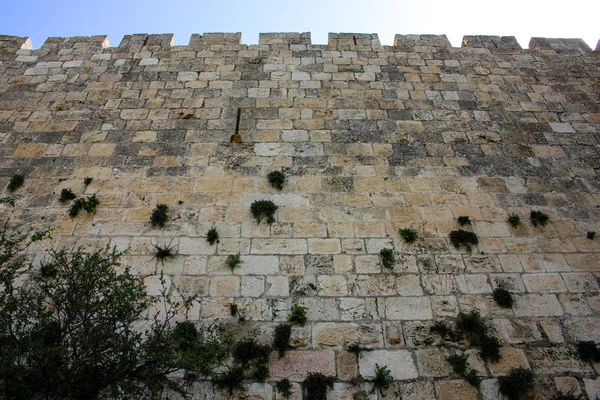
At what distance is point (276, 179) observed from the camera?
4.95 metres

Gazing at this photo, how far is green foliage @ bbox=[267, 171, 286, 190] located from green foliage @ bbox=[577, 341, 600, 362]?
371cm

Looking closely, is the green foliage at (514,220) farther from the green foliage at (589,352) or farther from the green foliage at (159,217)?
the green foliage at (159,217)

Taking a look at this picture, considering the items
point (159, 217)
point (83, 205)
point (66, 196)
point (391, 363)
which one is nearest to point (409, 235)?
point (391, 363)

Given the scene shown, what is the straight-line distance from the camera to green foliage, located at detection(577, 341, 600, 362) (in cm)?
376

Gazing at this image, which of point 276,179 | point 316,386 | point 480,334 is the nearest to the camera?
point 316,386

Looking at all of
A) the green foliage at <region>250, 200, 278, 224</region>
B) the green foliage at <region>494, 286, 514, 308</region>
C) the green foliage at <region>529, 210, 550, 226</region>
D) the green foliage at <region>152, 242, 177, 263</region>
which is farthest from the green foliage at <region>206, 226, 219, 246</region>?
the green foliage at <region>529, 210, 550, 226</region>

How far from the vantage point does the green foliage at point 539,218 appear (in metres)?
4.70

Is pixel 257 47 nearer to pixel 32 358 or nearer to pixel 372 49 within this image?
pixel 372 49

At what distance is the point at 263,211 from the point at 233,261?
29.7 inches

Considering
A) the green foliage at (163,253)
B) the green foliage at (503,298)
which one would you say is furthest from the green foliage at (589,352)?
the green foliage at (163,253)

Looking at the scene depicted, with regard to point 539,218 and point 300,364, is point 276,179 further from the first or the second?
point 539,218

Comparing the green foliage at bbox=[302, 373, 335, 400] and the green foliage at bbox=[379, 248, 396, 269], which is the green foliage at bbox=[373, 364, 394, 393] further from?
the green foliage at bbox=[379, 248, 396, 269]

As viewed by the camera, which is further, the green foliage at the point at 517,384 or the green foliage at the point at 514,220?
the green foliage at the point at 514,220

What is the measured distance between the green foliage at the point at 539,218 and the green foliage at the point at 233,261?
368cm
